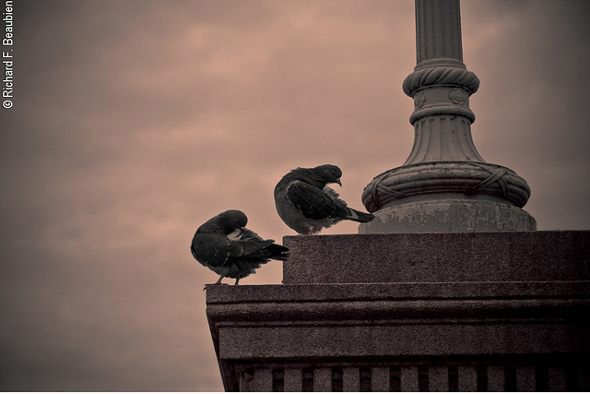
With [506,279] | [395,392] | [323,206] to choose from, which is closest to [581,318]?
[506,279]

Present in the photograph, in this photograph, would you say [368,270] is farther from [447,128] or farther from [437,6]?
[437,6]

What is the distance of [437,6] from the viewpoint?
15.2 m

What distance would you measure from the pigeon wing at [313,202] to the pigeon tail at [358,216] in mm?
81

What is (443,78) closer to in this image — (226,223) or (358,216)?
(358,216)

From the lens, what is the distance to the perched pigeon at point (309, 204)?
13148 millimetres

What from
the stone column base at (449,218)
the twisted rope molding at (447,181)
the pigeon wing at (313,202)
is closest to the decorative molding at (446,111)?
the twisted rope molding at (447,181)

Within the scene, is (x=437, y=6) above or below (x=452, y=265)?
above

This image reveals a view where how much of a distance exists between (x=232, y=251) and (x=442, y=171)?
2943 mm

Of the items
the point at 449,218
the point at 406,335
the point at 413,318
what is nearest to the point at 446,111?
the point at 449,218

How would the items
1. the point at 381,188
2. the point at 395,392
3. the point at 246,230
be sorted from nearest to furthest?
the point at 395,392 → the point at 246,230 → the point at 381,188

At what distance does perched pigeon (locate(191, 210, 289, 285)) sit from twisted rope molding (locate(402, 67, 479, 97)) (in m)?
3.34

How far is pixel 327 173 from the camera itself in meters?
13.5

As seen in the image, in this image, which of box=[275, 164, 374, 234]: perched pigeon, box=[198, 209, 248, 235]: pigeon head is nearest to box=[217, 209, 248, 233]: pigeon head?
box=[198, 209, 248, 235]: pigeon head

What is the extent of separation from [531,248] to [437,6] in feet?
12.6
